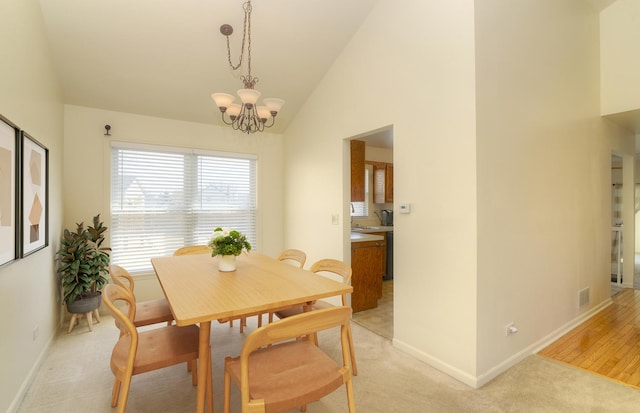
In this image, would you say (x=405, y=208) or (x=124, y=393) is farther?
(x=405, y=208)

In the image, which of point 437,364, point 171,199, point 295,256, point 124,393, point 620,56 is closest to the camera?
point 124,393

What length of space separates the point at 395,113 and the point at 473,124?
2.65 ft

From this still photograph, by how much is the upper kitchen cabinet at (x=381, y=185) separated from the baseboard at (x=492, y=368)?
10.7 ft

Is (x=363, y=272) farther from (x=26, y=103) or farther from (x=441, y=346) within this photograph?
(x=26, y=103)

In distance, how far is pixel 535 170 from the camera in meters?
2.69

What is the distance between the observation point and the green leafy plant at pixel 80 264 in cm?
300

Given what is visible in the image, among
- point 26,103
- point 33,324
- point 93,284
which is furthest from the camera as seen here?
point 93,284

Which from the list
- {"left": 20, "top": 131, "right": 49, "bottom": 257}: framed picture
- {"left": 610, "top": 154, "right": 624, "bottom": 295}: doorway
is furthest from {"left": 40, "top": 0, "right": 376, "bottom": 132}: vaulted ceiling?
{"left": 610, "top": 154, "right": 624, "bottom": 295}: doorway

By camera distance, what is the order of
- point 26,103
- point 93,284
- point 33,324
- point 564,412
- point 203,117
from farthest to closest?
1. point 203,117
2. point 93,284
3. point 33,324
4. point 26,103
5. point 564,412

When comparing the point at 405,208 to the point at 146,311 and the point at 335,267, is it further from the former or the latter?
the point at 146,311

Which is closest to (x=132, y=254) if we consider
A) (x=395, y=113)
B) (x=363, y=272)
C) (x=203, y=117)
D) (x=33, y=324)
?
(x=33, y=324)

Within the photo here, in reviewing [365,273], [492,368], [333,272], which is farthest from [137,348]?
[365,273]

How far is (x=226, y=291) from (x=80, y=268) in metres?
2.27

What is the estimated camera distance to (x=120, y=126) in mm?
3738
